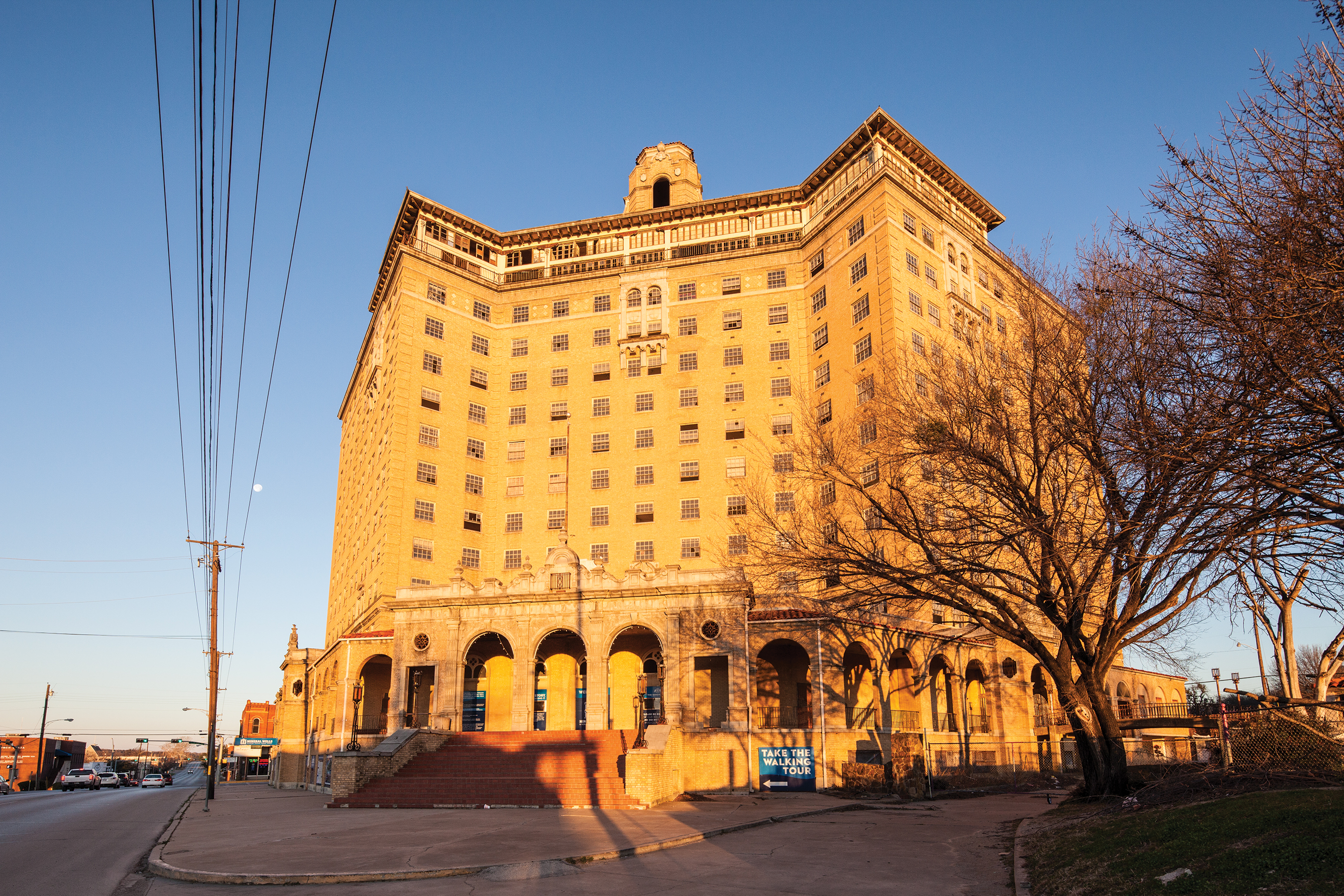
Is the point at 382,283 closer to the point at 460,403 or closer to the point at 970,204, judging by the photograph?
the point at 460,403

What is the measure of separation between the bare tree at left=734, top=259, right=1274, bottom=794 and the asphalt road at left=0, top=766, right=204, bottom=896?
16.2m

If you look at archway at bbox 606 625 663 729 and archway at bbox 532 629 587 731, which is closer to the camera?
archway at bbox 606 625 663 729

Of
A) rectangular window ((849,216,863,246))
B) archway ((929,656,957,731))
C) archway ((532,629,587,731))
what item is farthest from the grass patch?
rectangular window ((849,216,863,246))

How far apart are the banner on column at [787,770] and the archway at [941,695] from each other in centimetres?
1107

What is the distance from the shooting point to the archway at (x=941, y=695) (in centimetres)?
4272

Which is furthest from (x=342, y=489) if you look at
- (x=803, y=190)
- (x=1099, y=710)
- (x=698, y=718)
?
(x=1099, y=710)

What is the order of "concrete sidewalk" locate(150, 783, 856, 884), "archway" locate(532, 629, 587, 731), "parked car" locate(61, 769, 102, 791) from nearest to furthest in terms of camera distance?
"concrete sidewalk" locate(150, 783, 856, 884)
"archway" locate(532, 629, 587, 731)
"parked car" locate(61, 769, 102, 791)

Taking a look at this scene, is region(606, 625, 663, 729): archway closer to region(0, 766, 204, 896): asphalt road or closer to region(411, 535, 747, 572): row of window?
region(411, 535, 747, 572): row of window

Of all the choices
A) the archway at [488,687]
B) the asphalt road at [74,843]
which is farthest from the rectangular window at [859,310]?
the asphalt road at [74,843]

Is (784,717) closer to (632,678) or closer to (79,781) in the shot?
(632,678)

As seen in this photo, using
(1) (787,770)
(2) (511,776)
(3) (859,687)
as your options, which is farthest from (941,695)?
(2) (511,776)

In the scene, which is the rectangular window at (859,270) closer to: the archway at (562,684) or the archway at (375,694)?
the archway at (562,684)

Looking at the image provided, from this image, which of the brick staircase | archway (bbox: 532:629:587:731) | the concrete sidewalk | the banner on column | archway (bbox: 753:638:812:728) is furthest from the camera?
archway (bbox: 532:629:587:731)

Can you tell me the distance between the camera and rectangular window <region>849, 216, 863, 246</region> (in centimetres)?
5319
